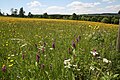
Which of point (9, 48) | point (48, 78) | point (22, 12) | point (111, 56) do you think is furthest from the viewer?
point (22, 12)

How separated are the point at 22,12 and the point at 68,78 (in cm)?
4543

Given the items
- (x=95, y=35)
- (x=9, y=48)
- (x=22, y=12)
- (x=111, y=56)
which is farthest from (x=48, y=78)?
(x=22, y=12)

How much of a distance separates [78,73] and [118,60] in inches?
48.1

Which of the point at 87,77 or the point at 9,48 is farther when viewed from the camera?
the point at 9,48

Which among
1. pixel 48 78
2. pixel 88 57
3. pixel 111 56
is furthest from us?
pixel 111 56

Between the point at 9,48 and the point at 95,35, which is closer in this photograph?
the point at 9,48

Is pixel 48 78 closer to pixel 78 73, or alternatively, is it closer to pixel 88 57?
pixel 78 73

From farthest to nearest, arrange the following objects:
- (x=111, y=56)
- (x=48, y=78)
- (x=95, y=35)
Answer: (x=95, y=35) → (x=111, y=56) → (x=48, y=78)

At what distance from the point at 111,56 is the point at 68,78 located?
1335 millimetres

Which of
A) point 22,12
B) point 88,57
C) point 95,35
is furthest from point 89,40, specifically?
point 22,12

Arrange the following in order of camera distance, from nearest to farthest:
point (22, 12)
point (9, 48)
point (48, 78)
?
point (48, 78), point (9, 48), point (22, 12)

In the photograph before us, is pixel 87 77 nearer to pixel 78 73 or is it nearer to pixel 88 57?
pixel 78 73

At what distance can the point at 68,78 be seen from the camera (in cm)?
316

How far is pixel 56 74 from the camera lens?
3398 millimetres
